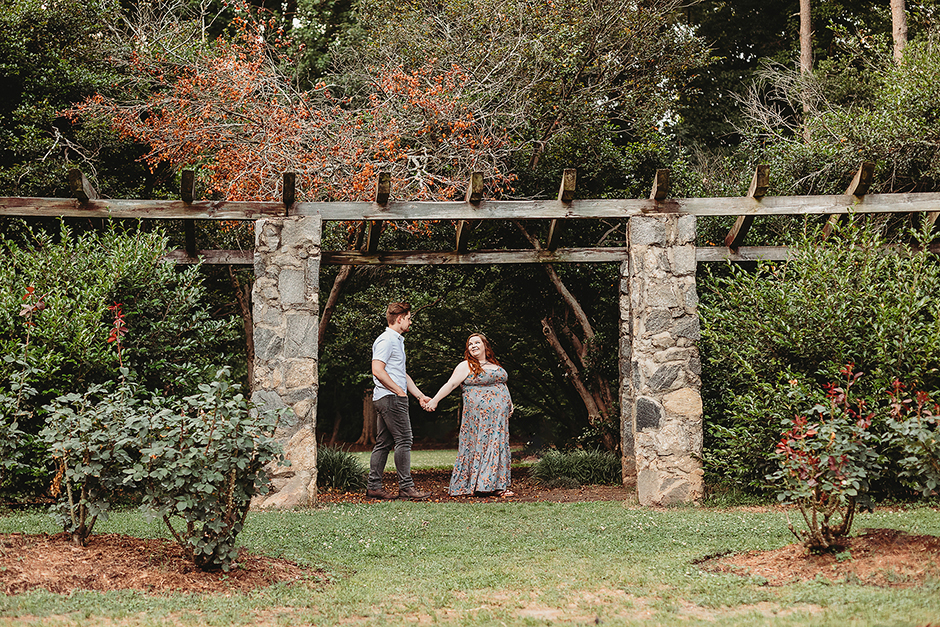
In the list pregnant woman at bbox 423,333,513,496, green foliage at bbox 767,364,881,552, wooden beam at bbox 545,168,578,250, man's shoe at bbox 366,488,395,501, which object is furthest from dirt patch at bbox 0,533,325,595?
wooden beam at bbox 545,168,578,250

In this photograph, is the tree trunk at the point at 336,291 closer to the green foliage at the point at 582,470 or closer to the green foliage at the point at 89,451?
the green foliage at the point at 582,470

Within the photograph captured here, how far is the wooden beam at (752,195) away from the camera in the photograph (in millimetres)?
6973

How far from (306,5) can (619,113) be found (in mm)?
6478

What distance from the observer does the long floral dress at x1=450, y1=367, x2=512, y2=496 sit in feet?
26.6

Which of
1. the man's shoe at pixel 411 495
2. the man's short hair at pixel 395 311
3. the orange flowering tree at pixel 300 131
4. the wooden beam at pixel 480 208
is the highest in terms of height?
the orange flowering tree at pixel 300 131

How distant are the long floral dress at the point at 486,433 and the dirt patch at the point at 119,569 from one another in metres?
3.87

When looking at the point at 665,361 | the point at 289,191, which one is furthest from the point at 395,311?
the point at 665,361

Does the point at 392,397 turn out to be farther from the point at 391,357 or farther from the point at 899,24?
the point at 899,24

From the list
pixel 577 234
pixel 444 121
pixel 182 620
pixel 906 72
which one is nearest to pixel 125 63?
pixel 444 121

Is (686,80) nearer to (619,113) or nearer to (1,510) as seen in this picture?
(619,113)

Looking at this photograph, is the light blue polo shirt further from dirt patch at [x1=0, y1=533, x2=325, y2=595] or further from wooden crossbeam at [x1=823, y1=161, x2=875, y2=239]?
wooden crossbeam at [x1=823, y1=161, x2=875, y2=239]

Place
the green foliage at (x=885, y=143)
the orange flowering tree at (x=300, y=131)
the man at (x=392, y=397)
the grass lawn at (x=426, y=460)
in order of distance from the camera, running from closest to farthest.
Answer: the man at (x=392, y=397), the green foliage at (x=885, y=143), the orange flowering tree at (x=300, y=131), the grass lawn at (x=426, y=460)

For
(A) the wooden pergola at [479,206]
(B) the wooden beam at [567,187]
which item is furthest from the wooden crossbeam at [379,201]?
(B) the wooden beam at [567,187]

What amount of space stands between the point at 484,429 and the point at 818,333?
134 inches
